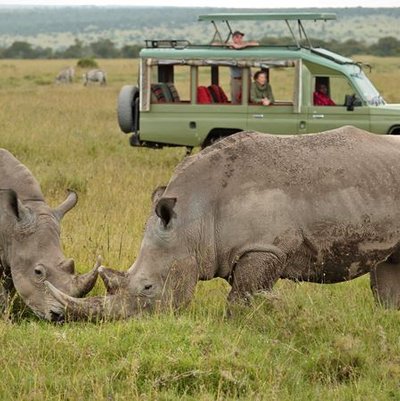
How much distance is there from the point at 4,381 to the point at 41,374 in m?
0.21

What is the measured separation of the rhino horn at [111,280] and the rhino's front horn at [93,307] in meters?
0.06

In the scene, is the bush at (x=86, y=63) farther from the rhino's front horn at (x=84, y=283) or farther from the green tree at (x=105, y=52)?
the rhino's front horn at (x=84, y=283)

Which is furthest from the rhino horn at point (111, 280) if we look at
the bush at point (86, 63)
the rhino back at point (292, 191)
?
the bush at point (86, 63)

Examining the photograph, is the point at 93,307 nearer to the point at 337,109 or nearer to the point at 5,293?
the point at 5,293

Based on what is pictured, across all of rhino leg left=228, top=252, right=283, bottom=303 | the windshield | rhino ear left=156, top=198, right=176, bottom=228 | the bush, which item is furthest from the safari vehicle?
the bush

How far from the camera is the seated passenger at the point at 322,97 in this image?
15.8 meters

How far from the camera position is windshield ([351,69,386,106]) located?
15.8m

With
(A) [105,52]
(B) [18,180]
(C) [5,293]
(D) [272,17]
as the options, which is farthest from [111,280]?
(A) [105,52]

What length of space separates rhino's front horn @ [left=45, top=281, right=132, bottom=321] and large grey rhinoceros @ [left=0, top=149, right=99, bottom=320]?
6.2 inches

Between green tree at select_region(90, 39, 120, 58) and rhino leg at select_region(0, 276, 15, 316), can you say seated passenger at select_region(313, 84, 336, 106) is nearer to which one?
rhino leg at select_region(0, 276, 15, 316)

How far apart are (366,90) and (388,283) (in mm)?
8284

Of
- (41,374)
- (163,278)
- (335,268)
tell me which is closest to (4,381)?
(41,374)

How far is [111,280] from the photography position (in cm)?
723

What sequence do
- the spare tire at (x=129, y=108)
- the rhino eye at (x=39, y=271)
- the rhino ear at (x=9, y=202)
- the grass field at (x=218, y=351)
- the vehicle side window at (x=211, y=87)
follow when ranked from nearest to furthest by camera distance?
the grass field at (x=218, y=351)
the rhino eye at (x=39, y=271)
the rhino ear at (x=9, y=202)
the vehicle side window at (x=211, y=87)
the spare tire at (x=129, y=108)
